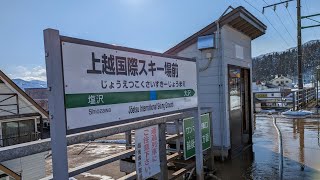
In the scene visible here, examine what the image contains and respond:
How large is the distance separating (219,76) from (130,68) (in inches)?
166

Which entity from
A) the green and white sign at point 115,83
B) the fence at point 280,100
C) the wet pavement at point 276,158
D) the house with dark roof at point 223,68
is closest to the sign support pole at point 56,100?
the green and white sign at point 115,83

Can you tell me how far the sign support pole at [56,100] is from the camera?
1908 mm

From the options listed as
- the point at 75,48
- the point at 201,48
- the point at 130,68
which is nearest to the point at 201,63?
the point at 201,48

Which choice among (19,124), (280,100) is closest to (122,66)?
(19,124)

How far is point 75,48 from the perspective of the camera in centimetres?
212

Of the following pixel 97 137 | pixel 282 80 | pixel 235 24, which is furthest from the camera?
pixel 282 80

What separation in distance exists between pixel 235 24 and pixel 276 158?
3.50 metres

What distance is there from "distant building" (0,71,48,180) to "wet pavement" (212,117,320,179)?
9431 mm

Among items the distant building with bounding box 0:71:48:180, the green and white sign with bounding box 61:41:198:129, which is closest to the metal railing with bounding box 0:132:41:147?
the distant building with bounding box 0:71:48:180

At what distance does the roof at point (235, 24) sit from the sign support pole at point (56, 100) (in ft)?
16.9

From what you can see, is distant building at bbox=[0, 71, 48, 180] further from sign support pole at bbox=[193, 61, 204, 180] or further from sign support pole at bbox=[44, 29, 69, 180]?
sign support pole at bbox=[44, 29, 69, 180]

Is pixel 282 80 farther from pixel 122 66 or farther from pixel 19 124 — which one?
pixel 122 66

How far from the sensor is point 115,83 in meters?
2.49

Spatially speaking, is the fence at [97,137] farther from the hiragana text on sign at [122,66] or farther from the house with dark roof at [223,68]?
the house with dark roof at [223,68]
